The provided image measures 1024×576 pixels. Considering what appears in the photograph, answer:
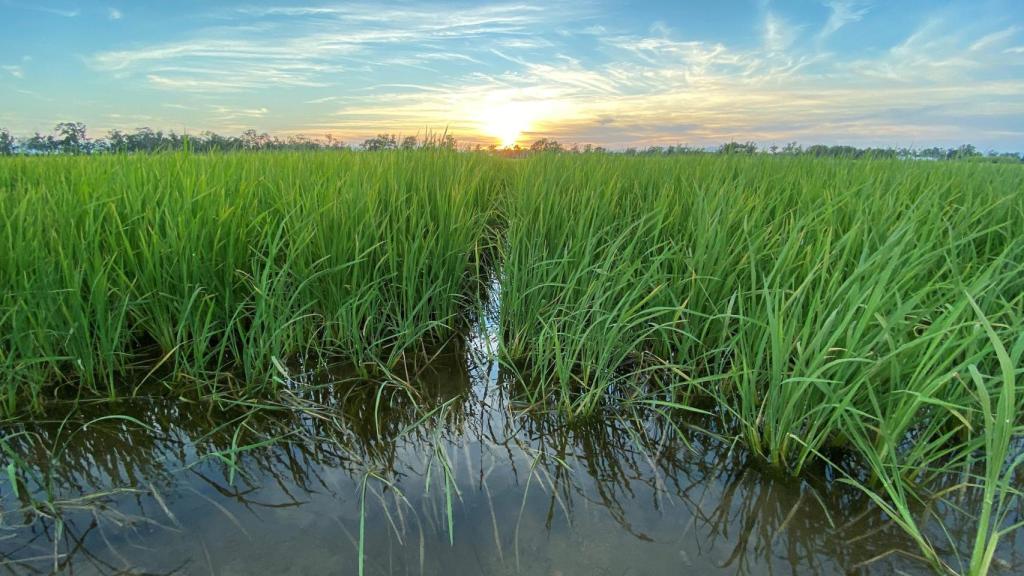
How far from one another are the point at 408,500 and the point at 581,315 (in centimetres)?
95

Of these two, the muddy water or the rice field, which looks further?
the rice field

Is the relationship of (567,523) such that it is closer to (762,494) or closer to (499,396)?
(762,494)

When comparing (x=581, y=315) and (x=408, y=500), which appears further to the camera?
(x=581, y=315)

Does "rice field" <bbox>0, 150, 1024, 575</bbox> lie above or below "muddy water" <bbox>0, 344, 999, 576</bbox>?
above

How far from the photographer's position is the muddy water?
1168mm

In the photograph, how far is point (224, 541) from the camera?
1206 millimetres

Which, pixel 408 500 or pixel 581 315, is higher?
pixel 581 315

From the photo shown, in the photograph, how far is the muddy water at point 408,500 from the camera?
3.83 feet

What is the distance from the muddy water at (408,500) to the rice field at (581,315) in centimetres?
11

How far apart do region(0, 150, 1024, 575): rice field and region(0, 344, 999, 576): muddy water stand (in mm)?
108

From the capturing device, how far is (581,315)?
1958 mm

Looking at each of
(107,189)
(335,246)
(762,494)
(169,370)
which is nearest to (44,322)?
(169,370)

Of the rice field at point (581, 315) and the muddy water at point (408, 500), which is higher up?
the rice field at point (581, 315)

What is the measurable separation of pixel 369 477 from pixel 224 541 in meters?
0.37
